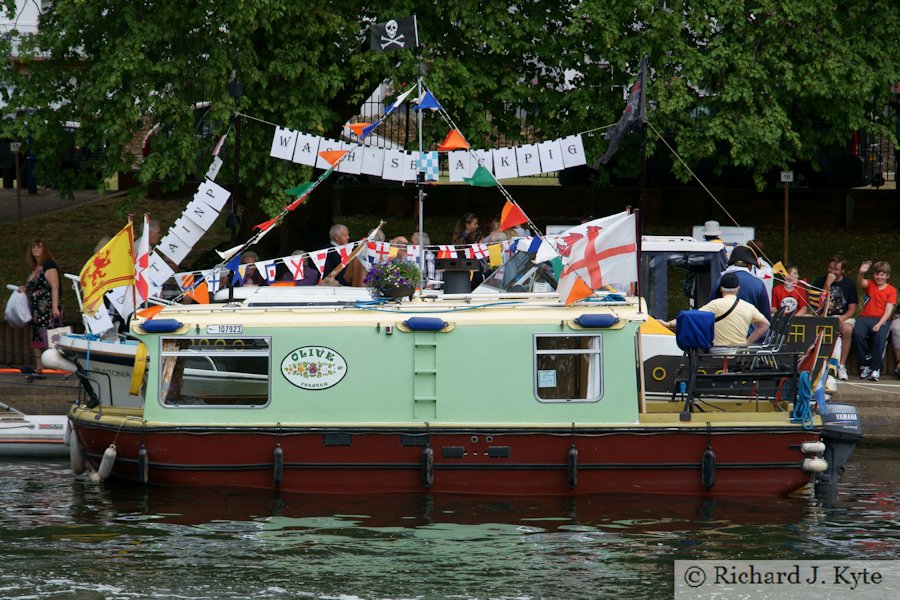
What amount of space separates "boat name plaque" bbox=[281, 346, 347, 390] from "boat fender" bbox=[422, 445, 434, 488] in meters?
1.20

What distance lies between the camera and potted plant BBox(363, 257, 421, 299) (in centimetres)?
1538

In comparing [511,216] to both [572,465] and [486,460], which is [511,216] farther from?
[572,465]

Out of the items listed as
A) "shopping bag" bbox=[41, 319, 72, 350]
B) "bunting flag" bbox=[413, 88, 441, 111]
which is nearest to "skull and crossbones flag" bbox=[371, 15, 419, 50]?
"bunting flag" bbox=[413, 88, 441, 111]

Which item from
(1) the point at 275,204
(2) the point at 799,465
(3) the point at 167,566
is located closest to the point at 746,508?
(2) the point at 799,465

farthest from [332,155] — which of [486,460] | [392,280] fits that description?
[486,460]

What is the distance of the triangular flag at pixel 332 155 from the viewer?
17141 millimetres

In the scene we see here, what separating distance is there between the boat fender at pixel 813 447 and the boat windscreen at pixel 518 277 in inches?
148

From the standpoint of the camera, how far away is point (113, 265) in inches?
608

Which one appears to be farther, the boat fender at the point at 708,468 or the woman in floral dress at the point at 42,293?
the woman in floral dress at the point at 42,293

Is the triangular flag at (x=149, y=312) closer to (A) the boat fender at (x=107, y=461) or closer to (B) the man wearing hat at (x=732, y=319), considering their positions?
(A) the boat fender at (x=107, y=461)

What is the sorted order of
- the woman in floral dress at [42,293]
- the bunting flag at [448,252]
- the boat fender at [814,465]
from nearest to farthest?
the boat fender at [814,465]
the bunting flag at [448,252]
the woman in floral dress at [42,293]

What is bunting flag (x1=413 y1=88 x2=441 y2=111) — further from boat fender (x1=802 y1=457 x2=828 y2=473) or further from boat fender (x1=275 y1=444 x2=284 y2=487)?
boat fender (x1=802 y1=457 x2=828 y2=473)

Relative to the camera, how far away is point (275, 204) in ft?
Answer: 68.3

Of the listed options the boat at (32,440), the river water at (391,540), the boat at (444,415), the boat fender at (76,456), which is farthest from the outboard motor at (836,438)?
the boat at (32,440)
